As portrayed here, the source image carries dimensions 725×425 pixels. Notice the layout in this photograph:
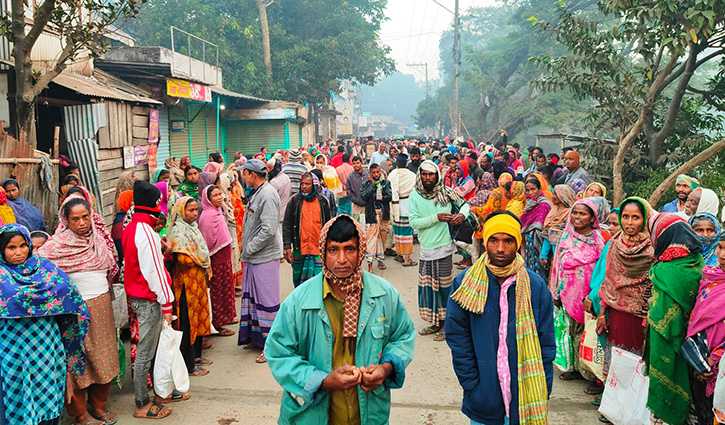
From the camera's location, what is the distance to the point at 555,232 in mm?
5914

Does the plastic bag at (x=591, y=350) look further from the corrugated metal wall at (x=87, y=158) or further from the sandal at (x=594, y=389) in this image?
the corrugated metal wall at (x=87, y=158)

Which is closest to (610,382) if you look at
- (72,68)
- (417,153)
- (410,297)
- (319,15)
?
(410,297)

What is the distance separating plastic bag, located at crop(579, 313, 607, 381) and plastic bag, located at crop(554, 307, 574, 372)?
0.96ft

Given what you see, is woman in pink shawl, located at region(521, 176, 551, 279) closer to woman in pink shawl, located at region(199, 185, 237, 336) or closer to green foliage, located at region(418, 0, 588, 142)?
woman in pink shawl, located at region(199, 185, 237, 336)

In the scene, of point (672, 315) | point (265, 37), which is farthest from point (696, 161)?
point (265, 37)

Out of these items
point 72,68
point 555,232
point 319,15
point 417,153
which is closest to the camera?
point 555,232

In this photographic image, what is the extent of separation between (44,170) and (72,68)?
13.5ft

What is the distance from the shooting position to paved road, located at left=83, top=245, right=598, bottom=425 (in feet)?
14.6

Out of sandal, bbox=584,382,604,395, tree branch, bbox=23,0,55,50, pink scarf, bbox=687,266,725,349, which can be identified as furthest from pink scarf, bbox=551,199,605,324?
tree branch, bbox=23,0,55,50

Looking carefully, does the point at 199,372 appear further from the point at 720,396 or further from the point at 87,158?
the point at 87,158

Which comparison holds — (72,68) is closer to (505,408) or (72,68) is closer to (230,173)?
(230,173)

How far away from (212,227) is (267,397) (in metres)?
1.85

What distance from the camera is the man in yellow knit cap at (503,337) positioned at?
115 inches

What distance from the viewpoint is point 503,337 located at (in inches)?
115
